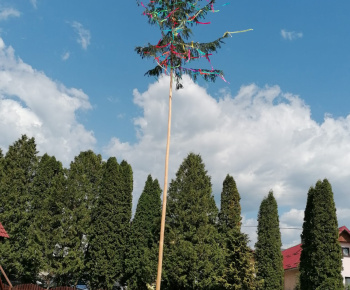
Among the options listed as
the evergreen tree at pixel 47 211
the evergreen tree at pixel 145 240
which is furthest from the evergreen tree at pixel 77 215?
the evergreen tree at pixel 145 240

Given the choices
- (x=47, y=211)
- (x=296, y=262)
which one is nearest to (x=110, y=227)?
(x=47, y=211)

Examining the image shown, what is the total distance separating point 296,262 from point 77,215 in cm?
2051

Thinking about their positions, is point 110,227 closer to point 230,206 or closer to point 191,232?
point 191,232

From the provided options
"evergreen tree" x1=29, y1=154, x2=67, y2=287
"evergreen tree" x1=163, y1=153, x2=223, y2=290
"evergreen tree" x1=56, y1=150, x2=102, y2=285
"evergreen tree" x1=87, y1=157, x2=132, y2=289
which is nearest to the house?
"evergreen tree" x1=163, y1=153, x2=223, y2=290

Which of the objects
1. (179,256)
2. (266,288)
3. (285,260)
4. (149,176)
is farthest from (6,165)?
(285,260)

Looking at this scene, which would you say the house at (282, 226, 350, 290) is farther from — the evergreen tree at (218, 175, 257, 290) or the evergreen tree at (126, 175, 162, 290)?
the evergreen tree at (126, 175, 162, 290)

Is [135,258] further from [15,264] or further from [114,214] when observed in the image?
[15,264]

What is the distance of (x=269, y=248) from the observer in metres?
29.7

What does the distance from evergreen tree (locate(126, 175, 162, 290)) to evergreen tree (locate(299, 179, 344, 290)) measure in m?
9.62

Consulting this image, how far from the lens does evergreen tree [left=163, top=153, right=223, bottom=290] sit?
80.4ft

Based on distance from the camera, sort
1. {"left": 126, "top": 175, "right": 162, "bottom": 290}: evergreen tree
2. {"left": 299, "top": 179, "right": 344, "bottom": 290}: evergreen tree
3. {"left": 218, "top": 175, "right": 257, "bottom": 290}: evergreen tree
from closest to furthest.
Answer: {"left": 299, "top": 179, "right": 344, "bottom": 290}: evergreen tree
{"left": 218, "top": 175, "right": 257, "bottom": 290}: evergreen tree
{"left": 126, "top": 175, "right": 162, "bottom": 290}: evergreen tree

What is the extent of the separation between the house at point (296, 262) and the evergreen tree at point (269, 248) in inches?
190

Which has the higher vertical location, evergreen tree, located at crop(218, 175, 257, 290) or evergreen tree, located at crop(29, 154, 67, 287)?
evergreen tree, located at crop(29, 154, 67, 287)

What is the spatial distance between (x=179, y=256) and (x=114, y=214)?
7.15m
